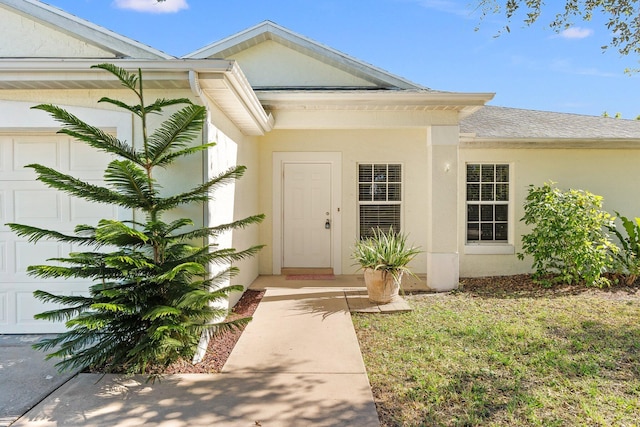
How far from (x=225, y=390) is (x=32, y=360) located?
7.11 feet

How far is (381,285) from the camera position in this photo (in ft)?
20.5

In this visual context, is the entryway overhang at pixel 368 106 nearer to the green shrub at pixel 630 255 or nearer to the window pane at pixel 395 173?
the window pane at pixel 395 173

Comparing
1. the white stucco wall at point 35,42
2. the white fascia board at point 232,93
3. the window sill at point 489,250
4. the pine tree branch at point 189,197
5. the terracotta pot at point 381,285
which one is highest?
the white stucco wall at point 35,42

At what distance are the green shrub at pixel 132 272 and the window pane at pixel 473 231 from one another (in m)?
6.24

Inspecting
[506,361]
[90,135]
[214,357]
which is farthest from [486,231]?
[90,135]

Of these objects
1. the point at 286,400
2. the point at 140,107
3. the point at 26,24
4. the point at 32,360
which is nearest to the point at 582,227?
the point at 286,400

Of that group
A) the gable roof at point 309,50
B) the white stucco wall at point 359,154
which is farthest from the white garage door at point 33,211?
the gable roof at point 309,50

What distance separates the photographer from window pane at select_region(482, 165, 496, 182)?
856 centimetres

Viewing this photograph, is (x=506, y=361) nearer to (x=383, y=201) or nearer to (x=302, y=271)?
(x=383, y=201)

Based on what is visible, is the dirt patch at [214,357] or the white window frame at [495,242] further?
the white window frame at [495,242]

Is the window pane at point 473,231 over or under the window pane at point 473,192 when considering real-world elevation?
under

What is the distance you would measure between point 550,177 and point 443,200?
10.1 ft

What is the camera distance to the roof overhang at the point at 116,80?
13.0ft

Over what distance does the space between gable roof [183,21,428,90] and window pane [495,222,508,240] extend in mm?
3488
